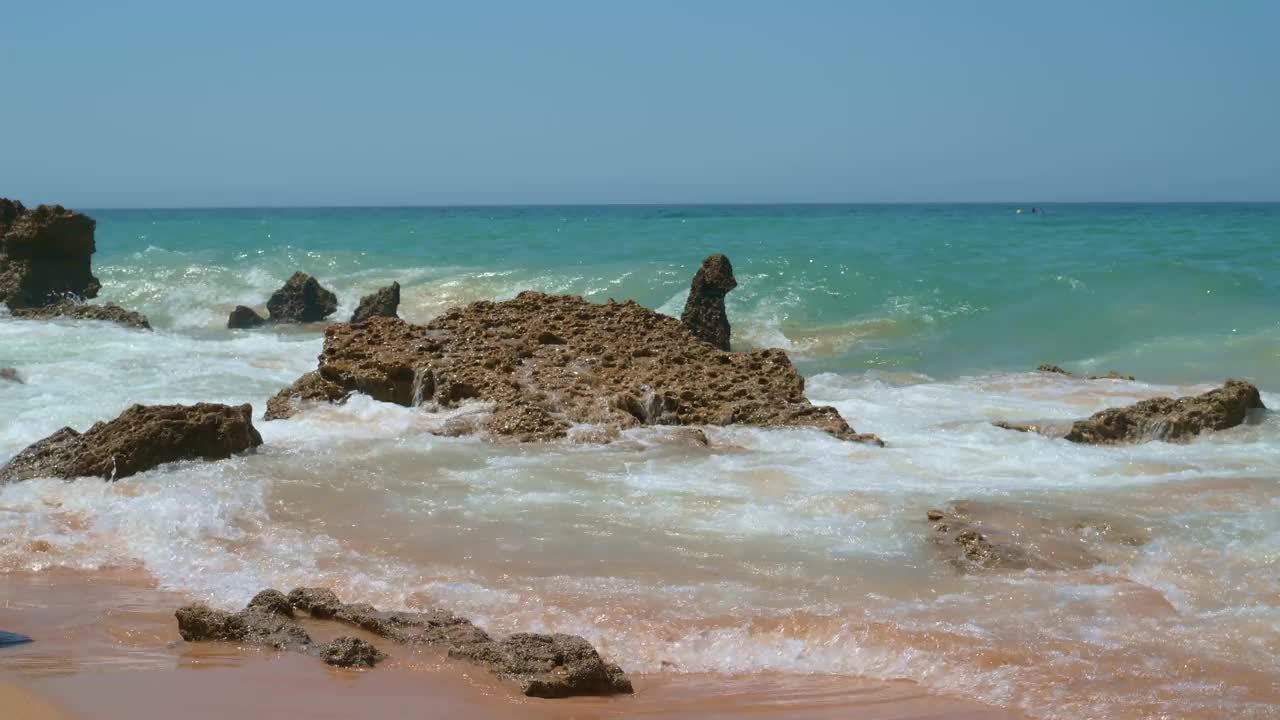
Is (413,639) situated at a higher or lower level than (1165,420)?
lower

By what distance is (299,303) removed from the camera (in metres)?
21.6

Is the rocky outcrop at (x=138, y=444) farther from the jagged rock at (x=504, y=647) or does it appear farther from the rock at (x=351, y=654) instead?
the rock at (x=351, y=654)

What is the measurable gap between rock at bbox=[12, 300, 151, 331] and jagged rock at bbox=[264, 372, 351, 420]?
347 inches

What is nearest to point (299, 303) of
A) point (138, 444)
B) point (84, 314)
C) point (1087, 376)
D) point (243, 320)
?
point (243, 320)

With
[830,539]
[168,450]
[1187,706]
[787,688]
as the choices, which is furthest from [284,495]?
[1187,706]

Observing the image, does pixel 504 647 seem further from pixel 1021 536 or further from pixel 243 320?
pixel 243 320

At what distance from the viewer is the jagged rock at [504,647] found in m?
4.53

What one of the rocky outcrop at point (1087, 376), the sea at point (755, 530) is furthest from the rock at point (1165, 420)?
the rocky outcrop at point (1087, 376)

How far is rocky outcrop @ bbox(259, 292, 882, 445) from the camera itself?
29.8 ft

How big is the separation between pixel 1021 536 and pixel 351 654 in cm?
332

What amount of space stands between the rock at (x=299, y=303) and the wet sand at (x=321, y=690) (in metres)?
16.7

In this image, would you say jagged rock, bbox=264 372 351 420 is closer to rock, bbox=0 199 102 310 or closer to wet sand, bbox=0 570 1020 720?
wet sand, bbox=0 570 1020 720

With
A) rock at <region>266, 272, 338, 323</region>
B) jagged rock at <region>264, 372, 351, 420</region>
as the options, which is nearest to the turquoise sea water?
rock at <region>266, 272, 338, 323</region>

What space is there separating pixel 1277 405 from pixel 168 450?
9669 mm
